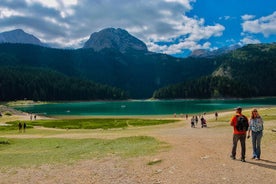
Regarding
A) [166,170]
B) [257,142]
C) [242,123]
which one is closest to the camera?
[166,170]

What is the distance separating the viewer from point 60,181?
64.6 feet

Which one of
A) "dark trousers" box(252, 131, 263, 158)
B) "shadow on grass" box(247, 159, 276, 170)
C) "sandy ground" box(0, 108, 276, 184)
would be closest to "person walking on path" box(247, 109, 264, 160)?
"dark trousers" box(252, 131, 263, 158)

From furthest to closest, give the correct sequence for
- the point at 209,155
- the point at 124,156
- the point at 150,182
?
the point at 124,156 < the point at 209,155 < the point at 150,182

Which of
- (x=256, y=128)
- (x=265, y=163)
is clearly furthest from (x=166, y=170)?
(x=256, y=128)

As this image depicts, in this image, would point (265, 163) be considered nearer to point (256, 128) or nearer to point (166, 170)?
point (256, 128)

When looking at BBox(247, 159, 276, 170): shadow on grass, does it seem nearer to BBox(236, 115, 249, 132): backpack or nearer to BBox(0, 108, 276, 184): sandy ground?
BBox(0, 108, 276, 184): sandy ground

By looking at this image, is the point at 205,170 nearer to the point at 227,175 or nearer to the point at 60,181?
the point at 227,175

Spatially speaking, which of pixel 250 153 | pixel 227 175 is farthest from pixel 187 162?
pixel 250 153

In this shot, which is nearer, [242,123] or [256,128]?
[242,123]

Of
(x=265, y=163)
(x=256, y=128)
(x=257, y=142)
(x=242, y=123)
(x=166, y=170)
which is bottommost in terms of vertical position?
(x=166, y=170)

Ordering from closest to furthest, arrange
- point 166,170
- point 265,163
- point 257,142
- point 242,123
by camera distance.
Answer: point 166,170
point 265,163
point 242,123
point 257,142

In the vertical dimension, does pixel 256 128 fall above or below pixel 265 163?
above

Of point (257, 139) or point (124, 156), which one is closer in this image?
point (257, 139)

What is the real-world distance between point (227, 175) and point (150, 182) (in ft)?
14.4
